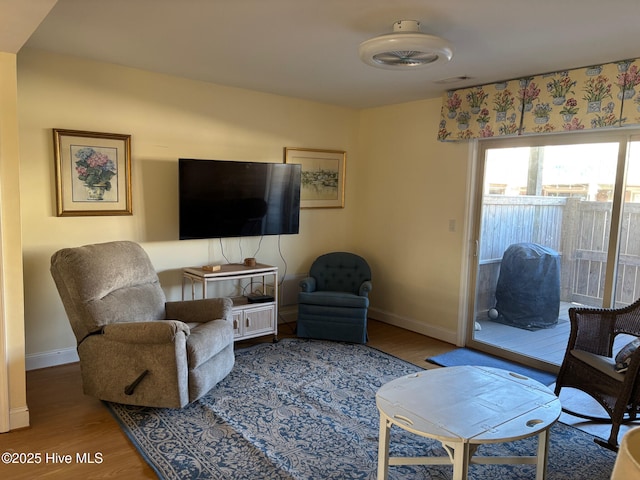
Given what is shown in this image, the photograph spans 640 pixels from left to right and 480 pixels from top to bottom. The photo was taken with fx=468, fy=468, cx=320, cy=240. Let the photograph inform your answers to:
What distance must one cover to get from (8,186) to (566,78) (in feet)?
12.6

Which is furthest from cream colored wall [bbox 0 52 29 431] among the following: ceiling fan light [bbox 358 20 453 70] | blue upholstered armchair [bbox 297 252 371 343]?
blue upholstered armchair [bbox 297 252 371 343]

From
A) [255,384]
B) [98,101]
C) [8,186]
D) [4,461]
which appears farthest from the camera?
[98,101]

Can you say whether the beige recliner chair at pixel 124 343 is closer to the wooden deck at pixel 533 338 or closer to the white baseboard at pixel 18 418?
the white baseboard at pixel 18 418

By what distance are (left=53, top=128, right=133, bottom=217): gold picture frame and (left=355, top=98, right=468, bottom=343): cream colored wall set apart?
2.65m

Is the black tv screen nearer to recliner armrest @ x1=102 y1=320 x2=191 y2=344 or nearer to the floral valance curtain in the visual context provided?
recliner armrest @ x1=102 y1=320 x2=191 y2=344

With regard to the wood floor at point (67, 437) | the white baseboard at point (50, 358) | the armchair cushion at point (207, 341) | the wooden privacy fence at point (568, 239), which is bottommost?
the wood floor at point (67, 437)

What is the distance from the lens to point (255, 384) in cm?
350

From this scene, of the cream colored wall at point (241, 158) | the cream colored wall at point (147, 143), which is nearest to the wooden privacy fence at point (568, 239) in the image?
the cream colored wall at point (241, 158)

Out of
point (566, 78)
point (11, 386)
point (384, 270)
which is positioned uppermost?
point (566, 78)

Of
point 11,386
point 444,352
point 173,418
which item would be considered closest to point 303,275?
point 444,352

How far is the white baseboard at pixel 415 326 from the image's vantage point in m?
4.63

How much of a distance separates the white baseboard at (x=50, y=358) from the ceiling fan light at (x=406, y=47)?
3186mm

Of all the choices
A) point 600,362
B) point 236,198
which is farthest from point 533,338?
point 236,198

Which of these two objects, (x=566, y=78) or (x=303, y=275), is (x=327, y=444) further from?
(x=566, y=78)
